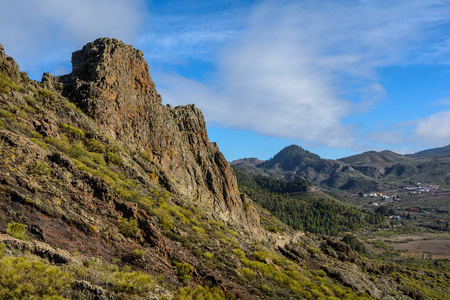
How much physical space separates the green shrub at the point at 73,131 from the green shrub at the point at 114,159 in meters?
2.87

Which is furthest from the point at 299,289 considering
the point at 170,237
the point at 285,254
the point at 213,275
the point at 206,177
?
the point at 206,177

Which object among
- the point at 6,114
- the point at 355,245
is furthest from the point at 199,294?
the point at 355,245

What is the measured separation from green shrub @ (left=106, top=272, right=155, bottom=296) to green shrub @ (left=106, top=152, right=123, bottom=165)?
1353 centimetres

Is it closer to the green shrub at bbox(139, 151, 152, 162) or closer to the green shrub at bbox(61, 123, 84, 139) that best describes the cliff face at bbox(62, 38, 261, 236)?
the green shrub at bbox(139, 151, 152, 162)

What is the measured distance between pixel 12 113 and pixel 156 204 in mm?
11591

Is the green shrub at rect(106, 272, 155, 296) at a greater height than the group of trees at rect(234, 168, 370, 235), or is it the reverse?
the green shrub at rect(106, 272, 155, 296)

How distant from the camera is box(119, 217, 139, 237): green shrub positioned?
12.7 metres

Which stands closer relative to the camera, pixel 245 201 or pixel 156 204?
pixel 156 204

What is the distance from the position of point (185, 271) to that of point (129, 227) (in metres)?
3.87

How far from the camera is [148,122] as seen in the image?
1238 inches

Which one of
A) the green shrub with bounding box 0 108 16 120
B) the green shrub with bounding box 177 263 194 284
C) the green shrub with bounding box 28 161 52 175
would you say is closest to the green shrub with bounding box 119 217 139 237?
the green shrub with bounding box 177 263 194 284

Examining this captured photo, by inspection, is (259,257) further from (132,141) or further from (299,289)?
(132,141)

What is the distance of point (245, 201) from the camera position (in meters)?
43.8

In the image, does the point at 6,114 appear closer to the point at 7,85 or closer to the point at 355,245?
the point at 7,85
